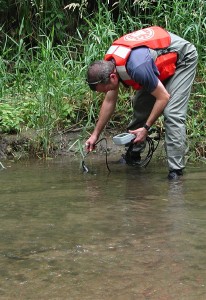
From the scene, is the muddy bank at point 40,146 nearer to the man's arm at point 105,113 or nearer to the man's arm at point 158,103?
Answer: the man's arm at point 105,113

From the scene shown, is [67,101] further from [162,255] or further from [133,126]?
[162,255]

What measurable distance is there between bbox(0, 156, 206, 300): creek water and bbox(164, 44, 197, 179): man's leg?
199 mm

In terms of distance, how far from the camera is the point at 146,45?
5.02m

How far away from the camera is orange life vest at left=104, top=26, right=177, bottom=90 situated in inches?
191

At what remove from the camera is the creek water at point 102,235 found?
276 cm

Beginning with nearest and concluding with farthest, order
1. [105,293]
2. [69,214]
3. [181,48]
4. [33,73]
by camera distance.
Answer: [105,293] < [69,214] < [181,48] < [33,73]

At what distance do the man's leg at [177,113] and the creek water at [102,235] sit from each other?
7.8 inches

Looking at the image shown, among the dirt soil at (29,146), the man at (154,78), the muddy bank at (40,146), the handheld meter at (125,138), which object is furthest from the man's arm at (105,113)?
the dirt soil at (29,146)

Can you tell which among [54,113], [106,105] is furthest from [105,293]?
[54,113]

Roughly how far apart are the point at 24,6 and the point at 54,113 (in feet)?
7.76

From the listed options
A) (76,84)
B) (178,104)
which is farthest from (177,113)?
(76,84)

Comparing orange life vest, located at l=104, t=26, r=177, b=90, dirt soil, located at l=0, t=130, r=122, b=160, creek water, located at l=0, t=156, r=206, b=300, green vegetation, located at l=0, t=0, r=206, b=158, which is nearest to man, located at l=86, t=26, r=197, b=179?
orange life vest, located at l=104, t=26, r=177, b=90

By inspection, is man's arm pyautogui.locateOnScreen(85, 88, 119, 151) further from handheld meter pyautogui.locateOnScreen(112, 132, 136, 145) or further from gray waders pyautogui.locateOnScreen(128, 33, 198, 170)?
gray waders pyautogui.locateOnScreen(128, 33, 198, 170)

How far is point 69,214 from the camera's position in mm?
4035
